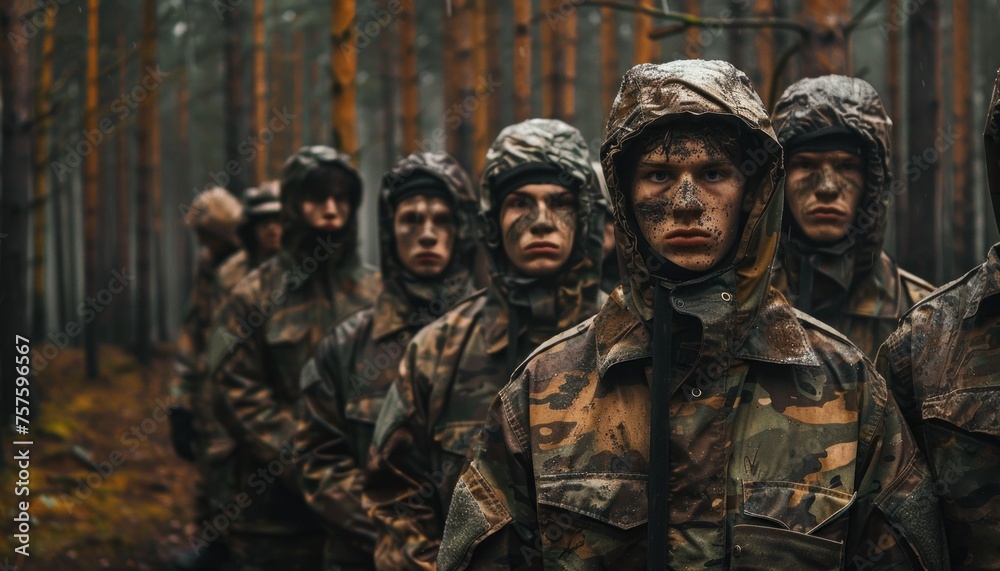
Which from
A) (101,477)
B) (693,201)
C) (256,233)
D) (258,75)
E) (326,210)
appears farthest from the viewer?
(258,75)

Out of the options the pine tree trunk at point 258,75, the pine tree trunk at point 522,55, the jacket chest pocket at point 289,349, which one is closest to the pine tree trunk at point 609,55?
the pine tree trunk at point 522,55

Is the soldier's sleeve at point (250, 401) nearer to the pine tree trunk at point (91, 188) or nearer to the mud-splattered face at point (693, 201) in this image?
the mud-splattered face at point (693, 201)

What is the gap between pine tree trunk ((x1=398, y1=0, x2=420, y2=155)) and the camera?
55.8 ft

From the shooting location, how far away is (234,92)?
1914 cm

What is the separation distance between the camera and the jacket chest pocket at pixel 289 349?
8711 millimetres

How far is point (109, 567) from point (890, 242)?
24.6 m

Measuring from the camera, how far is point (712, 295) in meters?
3.56

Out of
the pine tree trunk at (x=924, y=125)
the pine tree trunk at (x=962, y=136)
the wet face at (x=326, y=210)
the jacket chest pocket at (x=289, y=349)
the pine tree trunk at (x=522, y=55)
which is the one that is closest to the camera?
the jacket chest pocket at (x=289, y=349)

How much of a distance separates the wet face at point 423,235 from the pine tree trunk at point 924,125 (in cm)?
418

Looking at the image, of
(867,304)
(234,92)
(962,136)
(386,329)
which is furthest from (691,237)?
(962,136)

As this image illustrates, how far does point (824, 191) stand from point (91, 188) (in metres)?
17.0

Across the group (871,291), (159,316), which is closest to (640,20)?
(871,291)

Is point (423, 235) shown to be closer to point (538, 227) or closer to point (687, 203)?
point (538, 227)

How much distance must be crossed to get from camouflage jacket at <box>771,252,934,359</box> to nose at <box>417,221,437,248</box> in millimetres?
2146
